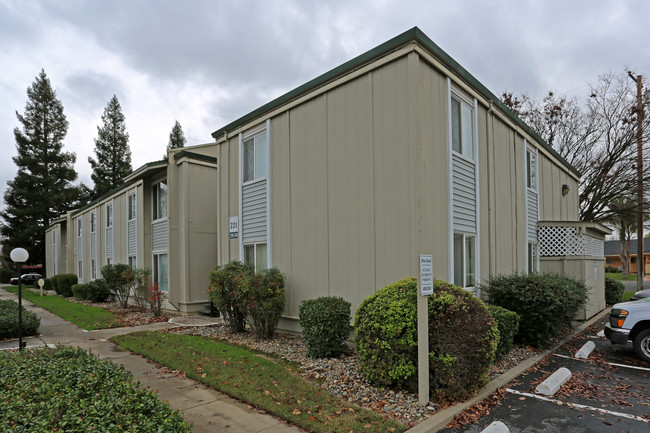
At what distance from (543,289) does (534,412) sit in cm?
341

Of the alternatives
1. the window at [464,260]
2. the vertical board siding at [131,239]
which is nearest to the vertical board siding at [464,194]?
the window at [464,260]

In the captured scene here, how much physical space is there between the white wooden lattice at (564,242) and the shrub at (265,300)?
26.8 feet

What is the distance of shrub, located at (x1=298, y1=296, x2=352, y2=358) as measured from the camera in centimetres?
699

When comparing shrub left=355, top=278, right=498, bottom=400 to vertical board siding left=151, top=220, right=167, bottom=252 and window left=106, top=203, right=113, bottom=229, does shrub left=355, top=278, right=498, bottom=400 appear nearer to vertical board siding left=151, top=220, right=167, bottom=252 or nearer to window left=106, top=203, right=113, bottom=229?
vertical board siding left=151, top=220, right=167, bottom=252

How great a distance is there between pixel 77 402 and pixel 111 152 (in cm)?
4625

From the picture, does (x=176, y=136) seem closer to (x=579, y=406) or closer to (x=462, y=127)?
(x=462, y=127)

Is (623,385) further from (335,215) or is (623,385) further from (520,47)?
(520,47)

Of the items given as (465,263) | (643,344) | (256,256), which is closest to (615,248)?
(643,344)

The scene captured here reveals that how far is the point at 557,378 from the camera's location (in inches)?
232

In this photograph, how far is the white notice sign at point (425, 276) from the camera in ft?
16.5

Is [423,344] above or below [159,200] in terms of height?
below

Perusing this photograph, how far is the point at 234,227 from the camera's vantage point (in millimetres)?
11086

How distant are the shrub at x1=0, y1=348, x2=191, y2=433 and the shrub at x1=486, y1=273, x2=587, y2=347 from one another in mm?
6713

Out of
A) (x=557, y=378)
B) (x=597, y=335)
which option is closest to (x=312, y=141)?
(x=557, y=378)
